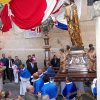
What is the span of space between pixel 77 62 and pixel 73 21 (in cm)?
172

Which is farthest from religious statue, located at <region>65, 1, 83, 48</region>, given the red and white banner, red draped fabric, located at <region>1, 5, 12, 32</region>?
red draped fabric, located at <region>1, 5, 12, 32</region>

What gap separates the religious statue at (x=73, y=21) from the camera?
13156 millimetres

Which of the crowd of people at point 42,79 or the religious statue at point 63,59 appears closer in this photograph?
the crowd of people at point 42,79

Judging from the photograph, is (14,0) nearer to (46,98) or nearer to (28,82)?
(46,98)

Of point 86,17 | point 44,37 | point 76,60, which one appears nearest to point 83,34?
point 86,17

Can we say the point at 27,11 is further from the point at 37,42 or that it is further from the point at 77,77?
the point at 37,42

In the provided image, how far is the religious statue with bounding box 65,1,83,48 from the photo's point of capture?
13.2m

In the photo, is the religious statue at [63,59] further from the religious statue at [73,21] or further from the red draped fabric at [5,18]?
the red draped fabric at [5,18]

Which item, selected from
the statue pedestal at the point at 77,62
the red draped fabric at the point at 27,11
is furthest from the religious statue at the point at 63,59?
the red draped fabric at the point at 27,11

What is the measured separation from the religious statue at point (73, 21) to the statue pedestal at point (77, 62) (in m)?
0.41

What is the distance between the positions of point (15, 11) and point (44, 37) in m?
9.56

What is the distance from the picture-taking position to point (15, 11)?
10.1 metres

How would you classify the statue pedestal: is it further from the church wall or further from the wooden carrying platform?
the church wall

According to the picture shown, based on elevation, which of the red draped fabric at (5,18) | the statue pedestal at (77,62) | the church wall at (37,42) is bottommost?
the statue pedestal at (77,62)
